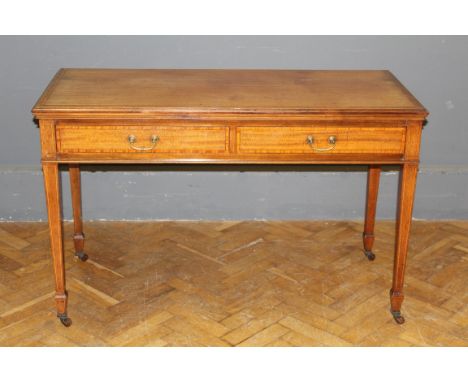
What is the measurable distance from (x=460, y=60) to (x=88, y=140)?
2083mm

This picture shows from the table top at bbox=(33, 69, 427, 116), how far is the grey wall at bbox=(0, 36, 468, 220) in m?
0.42

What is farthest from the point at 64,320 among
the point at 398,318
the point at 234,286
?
the point at 398,318

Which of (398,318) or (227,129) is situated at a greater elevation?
(227,129)

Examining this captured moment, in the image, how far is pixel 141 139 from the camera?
335 cm

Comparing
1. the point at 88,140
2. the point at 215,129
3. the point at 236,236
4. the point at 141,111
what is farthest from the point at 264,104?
the point at 236,236

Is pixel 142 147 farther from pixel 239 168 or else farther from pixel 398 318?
pixel 398 318

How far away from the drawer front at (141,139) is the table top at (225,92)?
0.26 feet

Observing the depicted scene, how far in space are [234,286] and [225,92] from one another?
0.97 meters

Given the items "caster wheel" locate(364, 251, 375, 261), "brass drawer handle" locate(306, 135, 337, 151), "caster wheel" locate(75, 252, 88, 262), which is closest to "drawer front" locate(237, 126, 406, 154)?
"brass drawer handle" locate(306, 135, 337, 151)

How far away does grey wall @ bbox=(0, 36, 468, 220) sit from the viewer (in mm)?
4258

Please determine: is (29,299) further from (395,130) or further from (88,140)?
(395,130)

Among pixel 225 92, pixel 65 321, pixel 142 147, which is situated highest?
pixel 225 92

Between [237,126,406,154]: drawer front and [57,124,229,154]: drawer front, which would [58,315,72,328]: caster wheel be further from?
[237,126,406,154]: drawer front

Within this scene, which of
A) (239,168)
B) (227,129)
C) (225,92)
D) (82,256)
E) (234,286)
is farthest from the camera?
(239,168)
